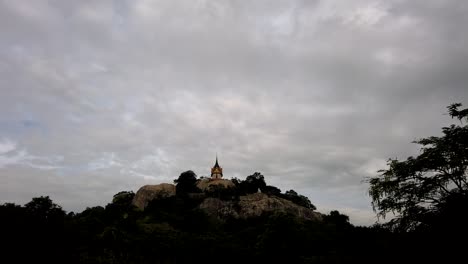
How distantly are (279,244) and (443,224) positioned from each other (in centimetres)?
2518

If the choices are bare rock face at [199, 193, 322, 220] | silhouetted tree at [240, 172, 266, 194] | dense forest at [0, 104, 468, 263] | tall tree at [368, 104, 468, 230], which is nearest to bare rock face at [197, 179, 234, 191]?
silhouetted tree at [240, 172, 266, 194]

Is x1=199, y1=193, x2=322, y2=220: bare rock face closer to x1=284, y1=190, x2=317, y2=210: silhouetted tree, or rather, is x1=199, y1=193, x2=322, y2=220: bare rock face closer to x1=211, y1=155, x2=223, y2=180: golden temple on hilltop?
x1=284, y1=190, x2=317, y2=210: silhouetted tree

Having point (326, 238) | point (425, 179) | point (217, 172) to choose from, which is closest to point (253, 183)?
point (217, 172)

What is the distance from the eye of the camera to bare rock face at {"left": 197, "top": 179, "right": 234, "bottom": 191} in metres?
119

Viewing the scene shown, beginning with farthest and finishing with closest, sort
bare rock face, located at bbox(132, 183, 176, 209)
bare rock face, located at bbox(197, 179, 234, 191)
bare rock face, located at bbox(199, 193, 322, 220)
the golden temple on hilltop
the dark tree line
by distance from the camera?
the golden temple on hilltop, bare rock face, located at bbox(197, 179, 234, 191), bare rock face, located at bbox(132, 183, 176, 209), bare rock face, located at bbox(199, 193, 322, 220), the dark tree line

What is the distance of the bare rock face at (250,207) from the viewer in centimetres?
9281

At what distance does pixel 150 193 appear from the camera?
110688 millimetres

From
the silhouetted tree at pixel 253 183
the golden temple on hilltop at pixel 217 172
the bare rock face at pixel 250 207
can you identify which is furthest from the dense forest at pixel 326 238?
the golden temple on hilltop at pixel 217 172

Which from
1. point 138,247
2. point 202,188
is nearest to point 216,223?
point 202,188

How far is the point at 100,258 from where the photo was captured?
31203 mm

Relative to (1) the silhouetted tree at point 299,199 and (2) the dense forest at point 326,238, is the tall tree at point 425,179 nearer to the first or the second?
(2) the dense forest at point 326,238

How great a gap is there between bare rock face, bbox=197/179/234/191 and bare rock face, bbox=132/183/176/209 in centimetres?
1044

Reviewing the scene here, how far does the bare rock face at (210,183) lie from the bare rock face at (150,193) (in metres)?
10.4

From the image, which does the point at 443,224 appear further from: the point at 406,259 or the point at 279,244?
the point at 279,244
